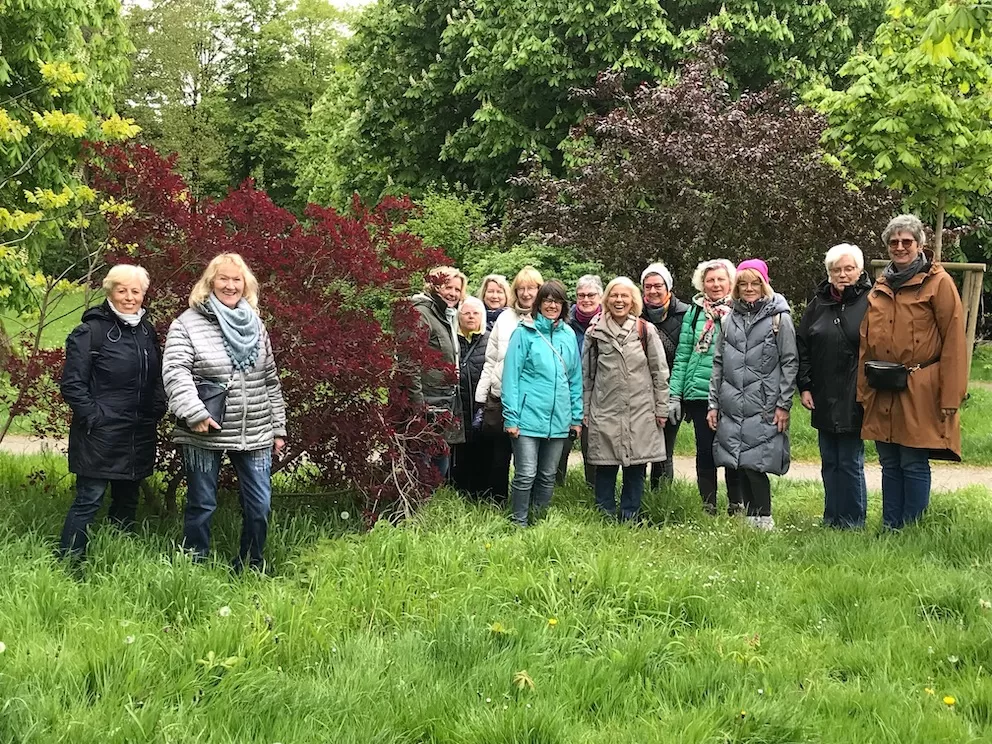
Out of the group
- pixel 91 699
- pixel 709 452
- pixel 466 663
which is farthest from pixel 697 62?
pixel 91 699

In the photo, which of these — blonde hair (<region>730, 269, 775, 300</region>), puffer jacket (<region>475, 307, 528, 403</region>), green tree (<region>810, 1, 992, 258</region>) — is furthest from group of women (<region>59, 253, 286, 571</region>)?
green tree (<region>810, 1, 992, 258</region>)

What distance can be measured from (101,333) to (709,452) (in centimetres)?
424

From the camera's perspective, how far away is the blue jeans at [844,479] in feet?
18.8

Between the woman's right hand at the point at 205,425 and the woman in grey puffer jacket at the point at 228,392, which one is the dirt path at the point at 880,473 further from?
the woman's right hand at the point at 205,425

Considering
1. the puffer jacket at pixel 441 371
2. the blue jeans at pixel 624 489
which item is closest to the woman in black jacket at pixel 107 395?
the puffer jacket at pixel 441 371

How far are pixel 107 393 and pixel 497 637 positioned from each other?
2.54 m

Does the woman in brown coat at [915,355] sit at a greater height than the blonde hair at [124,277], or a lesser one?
lesser

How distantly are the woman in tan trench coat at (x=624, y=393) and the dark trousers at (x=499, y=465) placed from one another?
65cm

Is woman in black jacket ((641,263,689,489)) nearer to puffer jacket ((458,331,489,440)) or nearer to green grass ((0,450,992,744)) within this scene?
puffer jacket ((458,331,489,440))

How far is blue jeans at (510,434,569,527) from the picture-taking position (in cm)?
564

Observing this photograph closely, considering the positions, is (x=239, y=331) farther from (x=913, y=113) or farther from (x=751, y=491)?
(x=913, y=113)

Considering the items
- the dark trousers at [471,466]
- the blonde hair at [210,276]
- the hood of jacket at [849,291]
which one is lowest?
the dark trousers at [471,466]

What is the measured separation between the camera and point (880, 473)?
28.4ft

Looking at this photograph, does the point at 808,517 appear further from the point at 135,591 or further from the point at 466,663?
the point at 135,591
